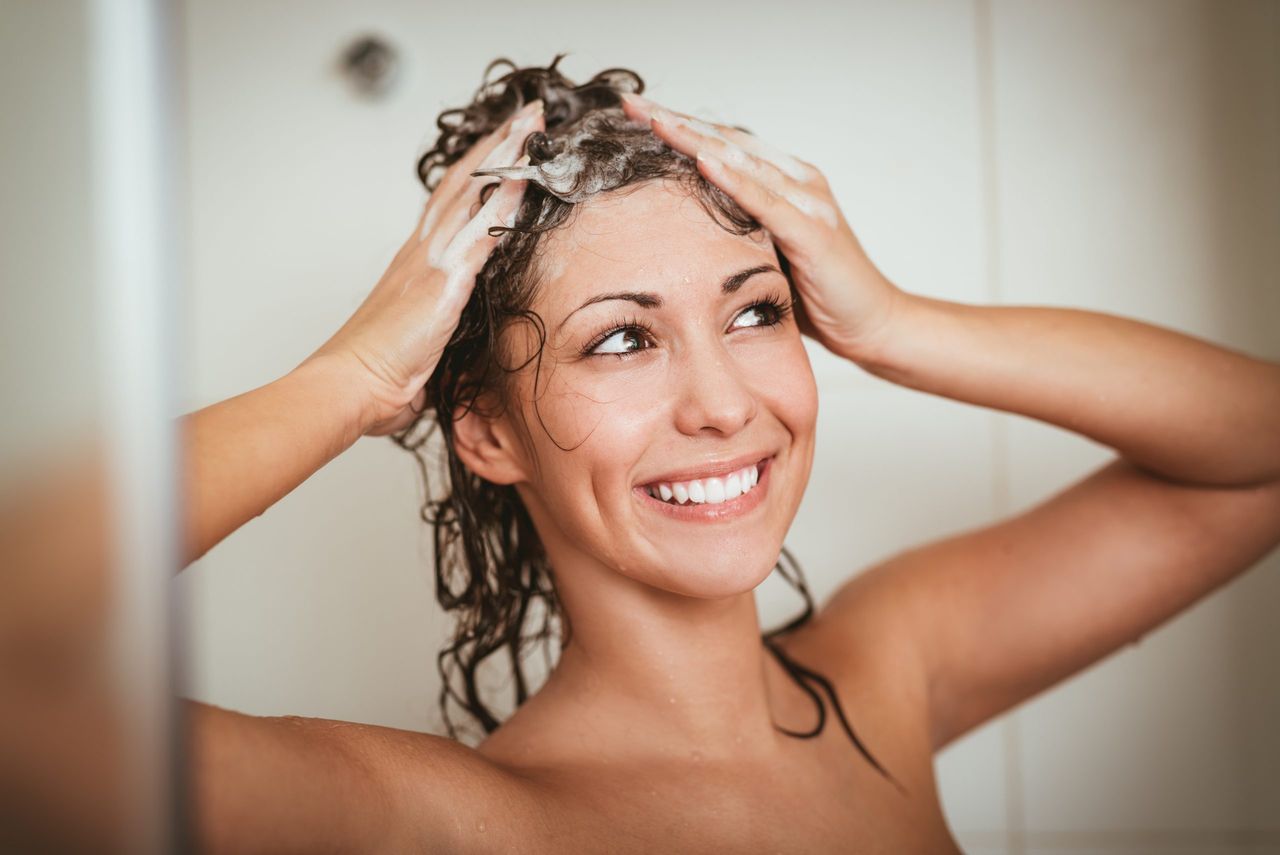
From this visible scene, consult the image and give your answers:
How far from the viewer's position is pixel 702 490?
110cm

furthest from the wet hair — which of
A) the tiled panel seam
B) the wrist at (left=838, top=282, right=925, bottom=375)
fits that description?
the tiled panel seam

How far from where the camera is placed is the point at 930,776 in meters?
1.34

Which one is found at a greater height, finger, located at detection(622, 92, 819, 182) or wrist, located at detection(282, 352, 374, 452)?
finger, located at detection(622, 92, 819, 182)

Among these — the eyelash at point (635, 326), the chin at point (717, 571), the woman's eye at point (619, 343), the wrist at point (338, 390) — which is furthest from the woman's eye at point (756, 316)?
the wrist at point (338, 390)

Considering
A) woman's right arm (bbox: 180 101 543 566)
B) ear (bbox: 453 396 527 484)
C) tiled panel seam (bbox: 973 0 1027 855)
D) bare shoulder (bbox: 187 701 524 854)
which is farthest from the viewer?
tiled panel seam (bbox: 973 0 1027 855)

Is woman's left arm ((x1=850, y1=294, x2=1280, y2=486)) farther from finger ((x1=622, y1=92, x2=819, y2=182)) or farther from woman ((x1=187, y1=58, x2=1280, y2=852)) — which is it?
finger ((x1=622, y1=92, x2=819, y2=182))

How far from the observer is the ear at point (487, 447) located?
1206mm

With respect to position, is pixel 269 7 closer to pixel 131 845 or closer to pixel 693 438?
pixel 693 438

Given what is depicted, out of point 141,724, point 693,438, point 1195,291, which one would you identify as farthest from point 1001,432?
point 141,724

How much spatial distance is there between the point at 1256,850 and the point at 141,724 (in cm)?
207

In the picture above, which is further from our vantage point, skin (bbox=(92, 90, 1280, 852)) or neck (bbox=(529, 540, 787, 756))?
neck (bbox=(529, 540, 787, 756))

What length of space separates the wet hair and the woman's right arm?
3 centimetres

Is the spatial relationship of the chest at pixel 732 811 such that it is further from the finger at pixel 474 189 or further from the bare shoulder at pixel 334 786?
the finger at pixel 474 189

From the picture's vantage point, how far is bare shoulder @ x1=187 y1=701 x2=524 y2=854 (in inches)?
29.2
